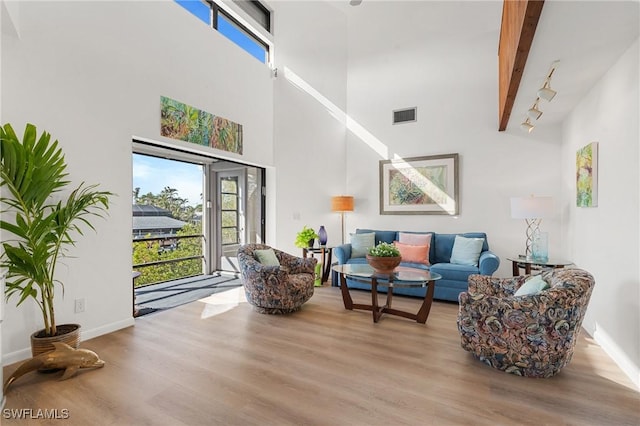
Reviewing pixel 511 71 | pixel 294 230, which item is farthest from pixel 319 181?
pixel 511 71

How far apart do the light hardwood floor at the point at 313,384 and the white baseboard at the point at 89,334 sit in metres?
0.08

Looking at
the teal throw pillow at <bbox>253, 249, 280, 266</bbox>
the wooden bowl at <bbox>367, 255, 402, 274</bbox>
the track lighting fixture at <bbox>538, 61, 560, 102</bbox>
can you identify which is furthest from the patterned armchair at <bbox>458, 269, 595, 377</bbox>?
the teal throw pillow at <bbox>253, 249, 280, 266</bbox>

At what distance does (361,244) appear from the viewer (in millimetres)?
5426

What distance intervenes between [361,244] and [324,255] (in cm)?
66

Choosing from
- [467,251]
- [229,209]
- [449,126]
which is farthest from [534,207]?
[229,209]

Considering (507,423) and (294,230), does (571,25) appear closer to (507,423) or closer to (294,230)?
(507,423)

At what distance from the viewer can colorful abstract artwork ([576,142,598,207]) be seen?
3.18 m

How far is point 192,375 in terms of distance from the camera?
2.41 meters

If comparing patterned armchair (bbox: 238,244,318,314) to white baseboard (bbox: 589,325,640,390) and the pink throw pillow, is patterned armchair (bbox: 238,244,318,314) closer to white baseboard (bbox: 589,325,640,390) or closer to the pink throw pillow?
the pink throw pillow

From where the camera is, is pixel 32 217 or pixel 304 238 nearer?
pixel 32 217

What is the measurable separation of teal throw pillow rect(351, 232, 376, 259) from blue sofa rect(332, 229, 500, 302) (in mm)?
108

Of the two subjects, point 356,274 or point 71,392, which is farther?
point 356,274

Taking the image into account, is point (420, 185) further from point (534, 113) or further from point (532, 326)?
point (532, 326)

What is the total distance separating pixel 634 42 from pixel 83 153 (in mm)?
4677
